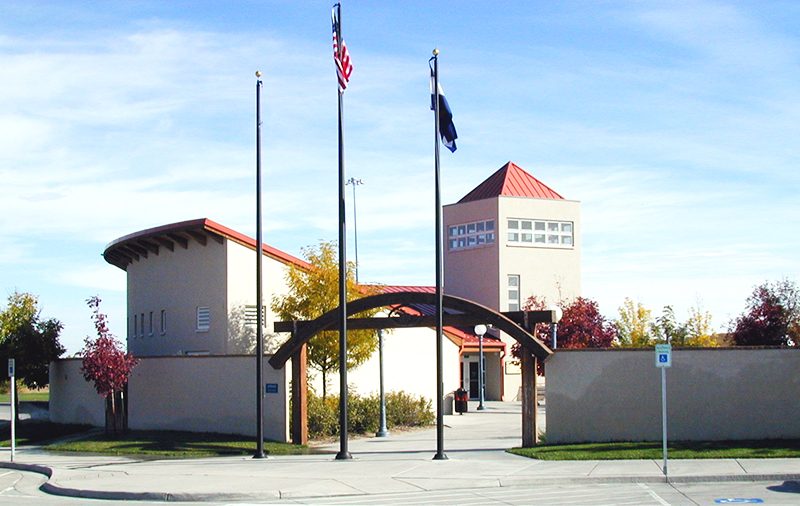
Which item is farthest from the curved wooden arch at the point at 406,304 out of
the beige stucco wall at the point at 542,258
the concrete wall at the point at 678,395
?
the beige stucco wall at the point at 542,258

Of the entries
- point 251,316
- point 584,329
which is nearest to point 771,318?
point 584,329

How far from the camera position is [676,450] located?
18.6 metres

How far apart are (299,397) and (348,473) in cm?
599

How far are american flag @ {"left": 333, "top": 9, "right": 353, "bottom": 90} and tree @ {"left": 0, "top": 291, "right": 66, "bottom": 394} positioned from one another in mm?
20518

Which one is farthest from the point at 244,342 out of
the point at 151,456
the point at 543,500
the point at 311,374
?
the point at 543,500

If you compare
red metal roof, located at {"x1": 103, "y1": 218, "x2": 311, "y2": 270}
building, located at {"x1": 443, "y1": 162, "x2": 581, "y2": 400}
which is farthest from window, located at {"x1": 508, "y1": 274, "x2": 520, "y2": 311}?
red metal roof, located at {"x1": 103, "y1": 218, "x2": 311, "y2": 270}

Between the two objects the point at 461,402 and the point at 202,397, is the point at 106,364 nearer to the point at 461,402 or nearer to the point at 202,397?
the point at 202,397

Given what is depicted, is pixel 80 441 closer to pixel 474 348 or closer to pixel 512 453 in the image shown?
pixel 512 453

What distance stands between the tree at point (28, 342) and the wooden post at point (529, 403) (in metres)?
21.5

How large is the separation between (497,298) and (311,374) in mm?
Answer: 18590

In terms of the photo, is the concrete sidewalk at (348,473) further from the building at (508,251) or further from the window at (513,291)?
the window at (513,291)

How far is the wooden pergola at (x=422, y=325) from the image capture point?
20766 mm

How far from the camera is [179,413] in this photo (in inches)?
1045

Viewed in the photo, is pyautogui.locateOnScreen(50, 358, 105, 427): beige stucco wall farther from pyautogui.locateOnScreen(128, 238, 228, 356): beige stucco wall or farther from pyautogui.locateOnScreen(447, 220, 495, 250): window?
pyautogui.locateOnScreen(447, 220, 495, 250): window
